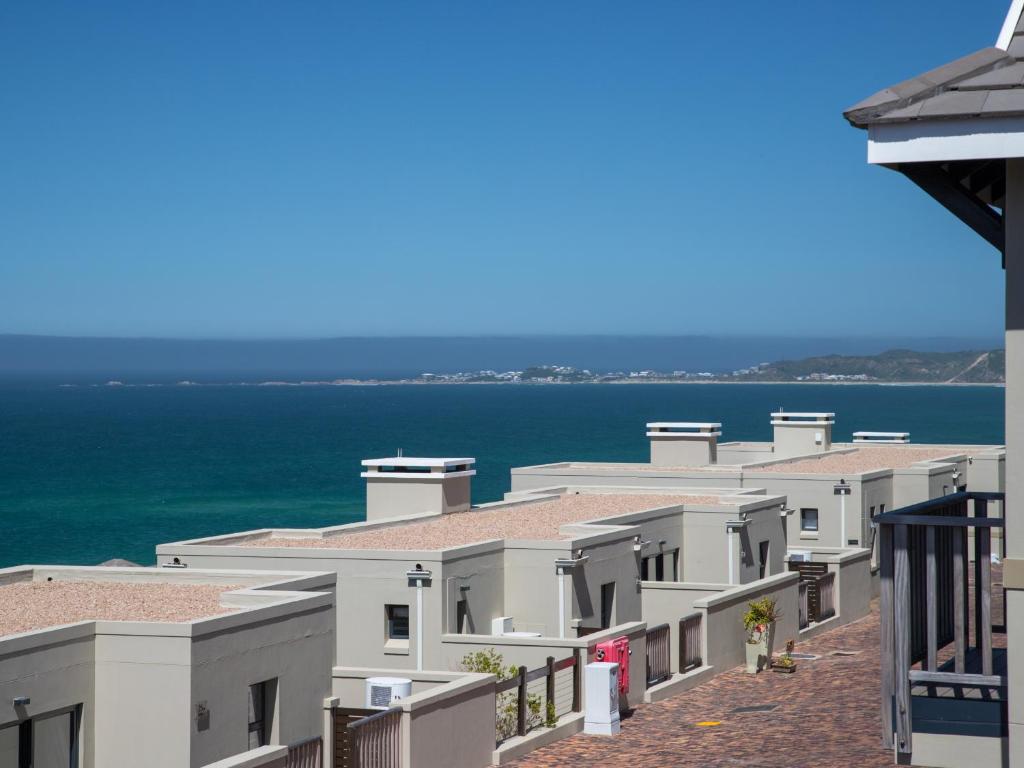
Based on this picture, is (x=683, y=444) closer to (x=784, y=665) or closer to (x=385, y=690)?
(x=784, y=665)

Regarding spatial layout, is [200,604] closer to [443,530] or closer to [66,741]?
[66,741]

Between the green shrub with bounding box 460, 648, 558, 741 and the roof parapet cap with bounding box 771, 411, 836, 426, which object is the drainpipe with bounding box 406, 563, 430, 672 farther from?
the roof parapet cap with bounding box 771, 411, 836, 426

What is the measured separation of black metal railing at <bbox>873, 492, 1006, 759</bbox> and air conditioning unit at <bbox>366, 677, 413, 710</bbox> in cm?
1204

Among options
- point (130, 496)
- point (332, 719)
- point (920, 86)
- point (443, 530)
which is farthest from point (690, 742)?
point (130, 496)

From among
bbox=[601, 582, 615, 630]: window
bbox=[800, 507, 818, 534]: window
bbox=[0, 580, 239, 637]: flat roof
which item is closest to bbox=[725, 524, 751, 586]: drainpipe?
bbox=[601, 582, 615, 630]: window

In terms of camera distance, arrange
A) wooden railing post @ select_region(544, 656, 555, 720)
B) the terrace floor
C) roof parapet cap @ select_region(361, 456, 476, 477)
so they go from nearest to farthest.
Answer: the terrace floor, wooden railing post @ select_region(544, 656, 555, 720), roof parapet cap @ select_region(361, 456, 476, 477)

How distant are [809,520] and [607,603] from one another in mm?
14700

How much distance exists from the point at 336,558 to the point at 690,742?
329 inches

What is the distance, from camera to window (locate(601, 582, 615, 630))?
94.1 ft

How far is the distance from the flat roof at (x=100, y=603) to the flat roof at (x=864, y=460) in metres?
25.0

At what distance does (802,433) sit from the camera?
54.0 metres

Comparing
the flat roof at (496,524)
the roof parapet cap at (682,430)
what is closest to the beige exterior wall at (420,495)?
the flat roof at (496,524)

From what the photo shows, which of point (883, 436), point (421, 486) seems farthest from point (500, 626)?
point (883, 436)

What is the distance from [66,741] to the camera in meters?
16.9
